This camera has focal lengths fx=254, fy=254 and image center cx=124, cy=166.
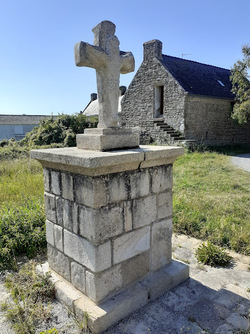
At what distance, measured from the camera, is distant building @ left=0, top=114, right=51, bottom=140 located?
32156 millimetres

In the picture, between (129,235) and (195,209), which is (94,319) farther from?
(195,209)

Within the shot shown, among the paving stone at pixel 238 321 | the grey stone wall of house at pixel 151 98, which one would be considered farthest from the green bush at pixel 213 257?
the grey stone wall of house at pixel 151 98

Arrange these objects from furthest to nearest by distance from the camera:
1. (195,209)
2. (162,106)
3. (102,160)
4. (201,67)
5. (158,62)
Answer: (201,67) → (162,106) → (158,62) → (195,209) → (102,160)

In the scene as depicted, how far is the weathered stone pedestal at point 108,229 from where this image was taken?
2195 mm

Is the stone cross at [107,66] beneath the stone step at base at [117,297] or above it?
above

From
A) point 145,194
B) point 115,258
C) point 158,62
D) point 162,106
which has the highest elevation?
point 158,62

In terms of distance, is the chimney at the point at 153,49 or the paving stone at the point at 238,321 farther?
the chimney at the point at 153,49

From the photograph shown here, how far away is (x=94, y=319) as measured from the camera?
2.12m

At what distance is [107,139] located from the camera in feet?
8.04

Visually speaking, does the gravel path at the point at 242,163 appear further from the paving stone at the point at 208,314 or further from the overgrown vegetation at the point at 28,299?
the overgrown vegetation at the point at 28,299

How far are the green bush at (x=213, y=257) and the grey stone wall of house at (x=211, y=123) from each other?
11182 mm

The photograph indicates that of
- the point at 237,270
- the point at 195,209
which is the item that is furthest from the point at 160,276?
the point at 195,209

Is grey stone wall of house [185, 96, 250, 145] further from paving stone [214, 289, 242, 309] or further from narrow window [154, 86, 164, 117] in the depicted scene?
paving stone [214, 289, 242, 309]

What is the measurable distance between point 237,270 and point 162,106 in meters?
13.7
